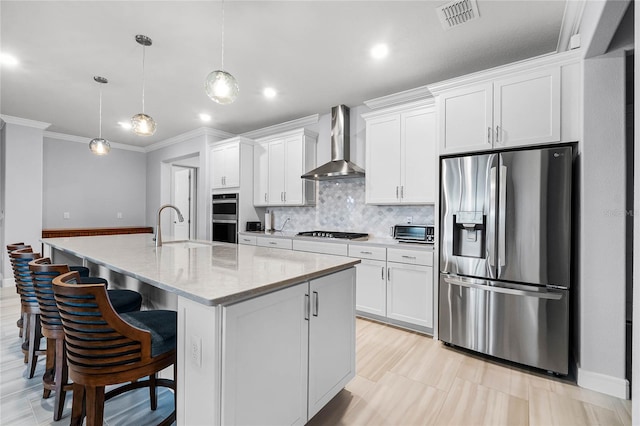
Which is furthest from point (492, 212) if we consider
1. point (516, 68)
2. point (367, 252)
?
point (367, 252)

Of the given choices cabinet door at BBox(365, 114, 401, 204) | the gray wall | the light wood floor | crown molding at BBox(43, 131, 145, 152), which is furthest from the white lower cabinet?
crown molding at BBox(43, 131, 145, 152)

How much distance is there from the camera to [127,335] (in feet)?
3.98

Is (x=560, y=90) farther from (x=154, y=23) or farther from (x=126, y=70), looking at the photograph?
(x=126, y=70)

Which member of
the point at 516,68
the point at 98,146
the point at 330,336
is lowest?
the point at 330,336

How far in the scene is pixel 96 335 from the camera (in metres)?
1.19

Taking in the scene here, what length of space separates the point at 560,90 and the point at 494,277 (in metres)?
1.51

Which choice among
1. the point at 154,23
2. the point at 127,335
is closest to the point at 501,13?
the point at 154,23

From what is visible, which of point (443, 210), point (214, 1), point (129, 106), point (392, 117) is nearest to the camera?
point (214, 1)

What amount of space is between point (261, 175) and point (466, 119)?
311 cm

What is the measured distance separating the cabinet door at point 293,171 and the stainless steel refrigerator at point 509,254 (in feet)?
7.06

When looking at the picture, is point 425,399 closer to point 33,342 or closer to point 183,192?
point 33,342

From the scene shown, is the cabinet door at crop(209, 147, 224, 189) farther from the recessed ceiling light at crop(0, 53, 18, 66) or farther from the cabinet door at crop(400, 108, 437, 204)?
the cabinet door at crop(400, 108, 437, 204)

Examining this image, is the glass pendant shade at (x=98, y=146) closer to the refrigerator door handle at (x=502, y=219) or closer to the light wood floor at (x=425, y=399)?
the light wood floor at (x=425, y=399)

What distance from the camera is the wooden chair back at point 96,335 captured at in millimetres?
1163
